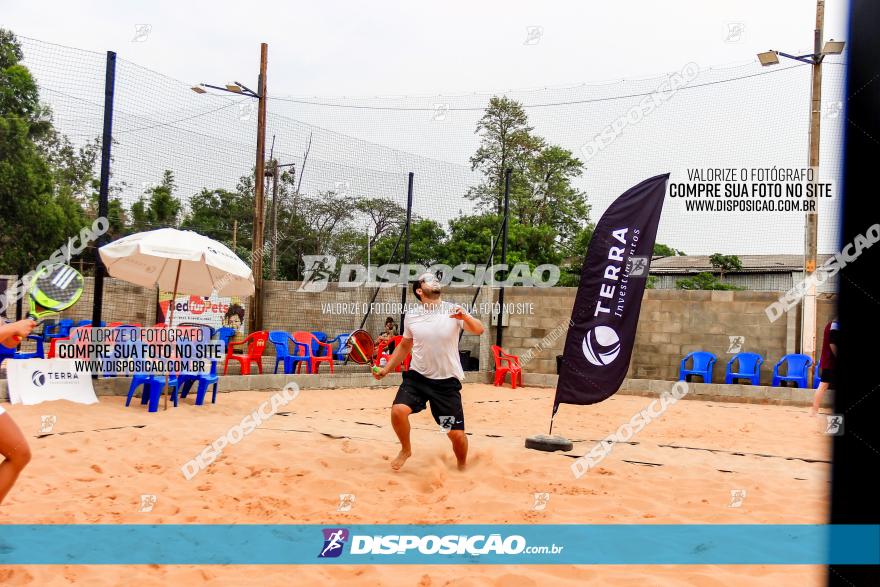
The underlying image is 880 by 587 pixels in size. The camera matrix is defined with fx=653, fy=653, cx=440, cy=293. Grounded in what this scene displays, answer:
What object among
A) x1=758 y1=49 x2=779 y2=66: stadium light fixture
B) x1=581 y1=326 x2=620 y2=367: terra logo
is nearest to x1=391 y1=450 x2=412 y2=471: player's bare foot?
x1=581 y1=326 x2=620 y2=367: terra logo

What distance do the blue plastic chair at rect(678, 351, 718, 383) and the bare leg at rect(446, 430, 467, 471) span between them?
24.5ft

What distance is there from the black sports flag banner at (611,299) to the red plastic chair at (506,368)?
6010 mm

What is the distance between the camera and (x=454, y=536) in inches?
134

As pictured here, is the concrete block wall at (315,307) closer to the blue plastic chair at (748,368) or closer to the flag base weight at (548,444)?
the blue plastic chair at (748,368)

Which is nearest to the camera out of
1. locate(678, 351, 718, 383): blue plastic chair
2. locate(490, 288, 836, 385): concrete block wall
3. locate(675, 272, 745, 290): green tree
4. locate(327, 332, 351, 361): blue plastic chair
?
locate(490, 288, 836, 385): concrete block wall

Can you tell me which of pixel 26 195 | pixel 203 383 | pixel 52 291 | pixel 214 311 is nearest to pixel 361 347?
pixel 203 383

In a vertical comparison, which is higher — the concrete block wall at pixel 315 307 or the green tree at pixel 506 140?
the green tree at pixel 506 140

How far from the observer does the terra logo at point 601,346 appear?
540cm

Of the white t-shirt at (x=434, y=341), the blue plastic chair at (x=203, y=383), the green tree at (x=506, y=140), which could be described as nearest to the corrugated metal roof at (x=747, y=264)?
the green tree at (x=506, y=140)

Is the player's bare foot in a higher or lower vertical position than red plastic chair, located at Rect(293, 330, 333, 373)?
lower

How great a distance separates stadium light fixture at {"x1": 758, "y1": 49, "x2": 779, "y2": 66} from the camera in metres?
10.6

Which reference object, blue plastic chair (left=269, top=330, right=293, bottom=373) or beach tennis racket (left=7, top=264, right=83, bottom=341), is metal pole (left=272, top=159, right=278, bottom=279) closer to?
blue plastic chair (left=269, top=330, right=293, bottom=373)

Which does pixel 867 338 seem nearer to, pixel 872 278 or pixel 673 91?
pixel 872 278

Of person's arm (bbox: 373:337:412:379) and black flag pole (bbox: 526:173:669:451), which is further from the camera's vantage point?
black flag pole (bbox: 526:173:669:451)
